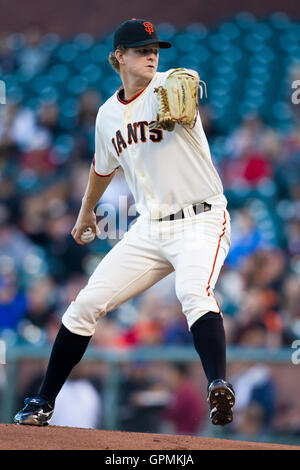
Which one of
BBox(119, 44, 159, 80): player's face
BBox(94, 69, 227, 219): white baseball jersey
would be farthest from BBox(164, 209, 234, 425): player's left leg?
BBox(119, 44, 159, 80): player's face

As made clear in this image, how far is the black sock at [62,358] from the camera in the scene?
3273mm

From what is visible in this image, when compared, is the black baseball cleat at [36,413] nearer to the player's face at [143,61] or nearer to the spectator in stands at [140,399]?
the player's face at [143,61]

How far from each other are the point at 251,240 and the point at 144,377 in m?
1.73

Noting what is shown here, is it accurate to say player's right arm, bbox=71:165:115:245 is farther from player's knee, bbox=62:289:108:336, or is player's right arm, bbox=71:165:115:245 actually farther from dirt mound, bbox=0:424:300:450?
dirt mound, bbox=0:424:300:450

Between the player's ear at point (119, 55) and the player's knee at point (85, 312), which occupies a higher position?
the player's ear at point (119, 55)

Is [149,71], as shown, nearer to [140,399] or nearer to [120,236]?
[140,399]

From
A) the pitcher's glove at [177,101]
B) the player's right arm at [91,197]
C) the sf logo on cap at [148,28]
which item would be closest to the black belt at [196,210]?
the pitcher's glove at [177,101]

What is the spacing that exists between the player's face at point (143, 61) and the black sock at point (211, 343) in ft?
3.42

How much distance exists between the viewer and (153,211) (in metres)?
3.17

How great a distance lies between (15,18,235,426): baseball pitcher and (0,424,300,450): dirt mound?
0.28m

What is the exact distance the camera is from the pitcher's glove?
2861mm

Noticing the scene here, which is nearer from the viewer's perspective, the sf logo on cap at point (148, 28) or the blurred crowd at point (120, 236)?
the sf logo on cap at point (148, 28)
